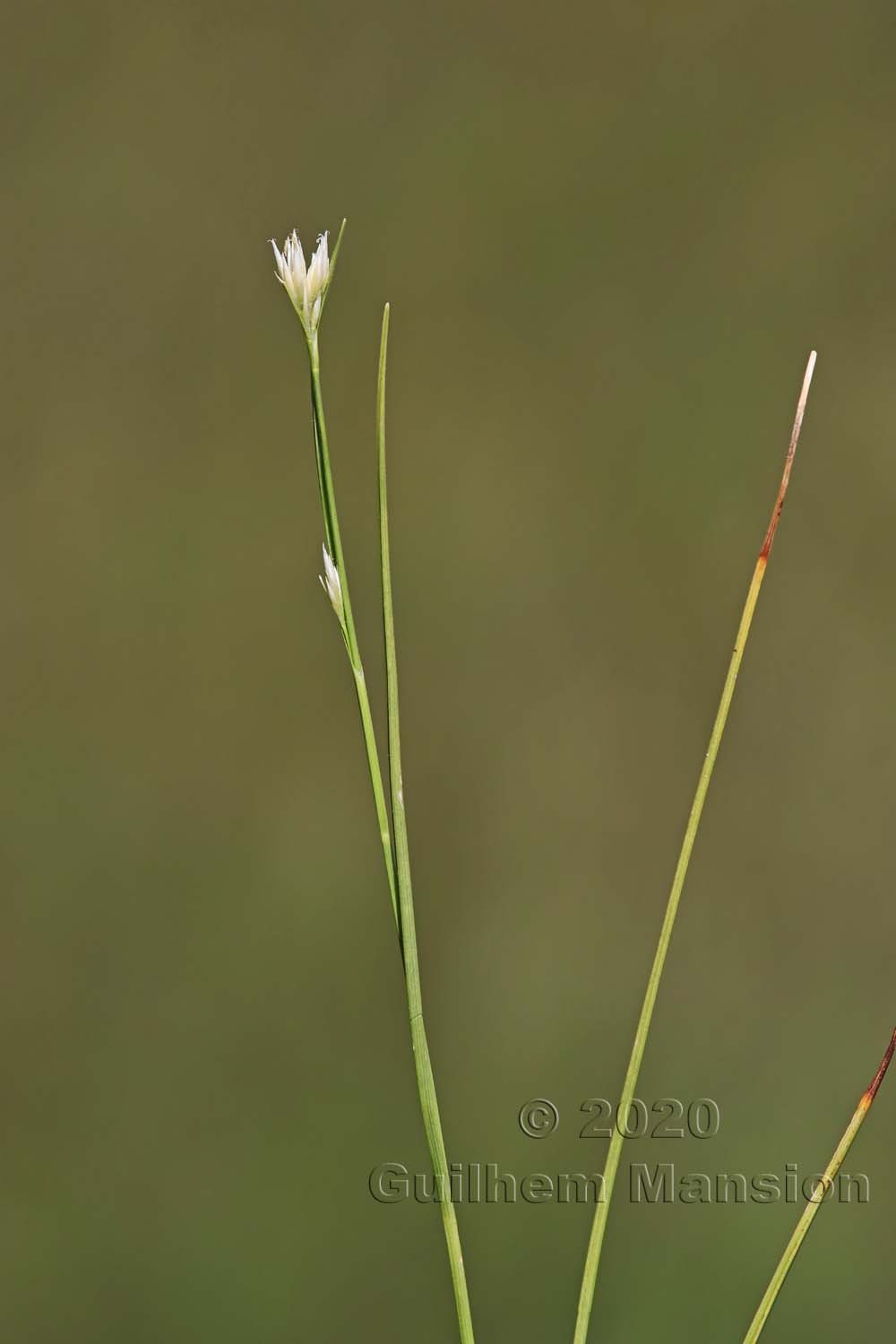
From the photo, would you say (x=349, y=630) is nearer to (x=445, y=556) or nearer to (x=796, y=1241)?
(x=796, y=1241)

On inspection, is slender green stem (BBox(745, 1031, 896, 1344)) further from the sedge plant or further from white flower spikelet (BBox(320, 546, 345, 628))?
white flower spikelet (BBox(320, 546, 345, 628))

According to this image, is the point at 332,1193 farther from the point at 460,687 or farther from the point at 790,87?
the point at 790,87

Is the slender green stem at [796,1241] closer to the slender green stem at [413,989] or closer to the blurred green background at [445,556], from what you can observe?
the slender green stem at [413,989]

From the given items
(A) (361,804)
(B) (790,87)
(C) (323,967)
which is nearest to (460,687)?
(A) (361,804)

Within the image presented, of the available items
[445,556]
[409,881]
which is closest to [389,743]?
[409,881]

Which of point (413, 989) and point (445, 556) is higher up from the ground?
→ point (445, 556)

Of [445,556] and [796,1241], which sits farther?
[445,556]
